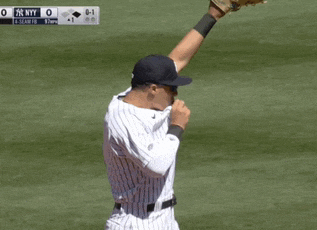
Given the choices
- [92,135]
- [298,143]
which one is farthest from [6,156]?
[298,143]

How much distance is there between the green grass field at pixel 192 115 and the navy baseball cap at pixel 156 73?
3.24 metres

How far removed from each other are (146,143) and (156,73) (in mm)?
411

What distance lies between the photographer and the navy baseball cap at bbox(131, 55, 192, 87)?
216 inches

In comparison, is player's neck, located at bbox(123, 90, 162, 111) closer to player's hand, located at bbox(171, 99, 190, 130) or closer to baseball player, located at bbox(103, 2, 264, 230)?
baseball player, located at bbox(103, 2, 264, 230)

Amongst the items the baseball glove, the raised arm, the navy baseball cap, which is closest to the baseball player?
the navy baseball cap

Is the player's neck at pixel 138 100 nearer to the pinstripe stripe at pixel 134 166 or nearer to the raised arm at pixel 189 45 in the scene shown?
the pinstripe stripe at pixel 134 166

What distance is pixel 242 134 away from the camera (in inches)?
430

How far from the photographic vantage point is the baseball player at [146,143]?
212 inches

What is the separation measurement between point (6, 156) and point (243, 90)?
352cm

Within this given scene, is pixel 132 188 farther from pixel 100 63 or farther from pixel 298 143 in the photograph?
pixel 100 63
